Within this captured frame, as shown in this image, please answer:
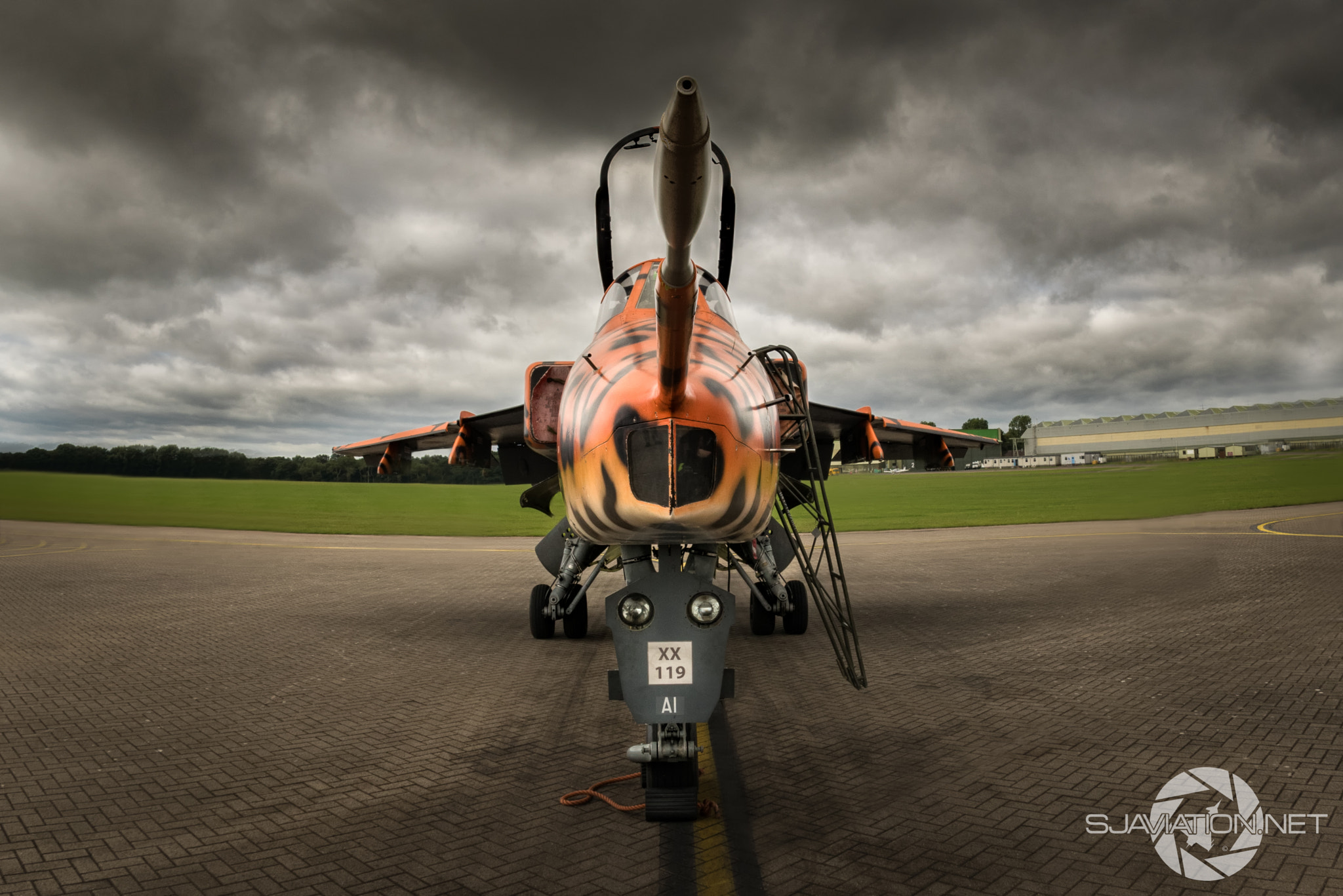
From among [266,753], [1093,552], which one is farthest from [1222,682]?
[1093,552]

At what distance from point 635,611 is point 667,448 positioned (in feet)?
3.62

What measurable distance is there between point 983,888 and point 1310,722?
422 centimetres

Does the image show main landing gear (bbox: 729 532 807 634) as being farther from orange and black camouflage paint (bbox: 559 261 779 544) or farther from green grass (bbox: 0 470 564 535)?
green grass (bbox: 0 470 564 535)

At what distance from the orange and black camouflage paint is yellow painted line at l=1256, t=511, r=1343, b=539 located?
22.8 metres

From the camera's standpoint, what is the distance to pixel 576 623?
10305mm

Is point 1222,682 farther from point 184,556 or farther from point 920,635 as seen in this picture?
point 184,556

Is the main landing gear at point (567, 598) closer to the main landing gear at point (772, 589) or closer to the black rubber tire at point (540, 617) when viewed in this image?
the black rubber tire at point (540, 617)

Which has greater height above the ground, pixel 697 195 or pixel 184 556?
pixel 697 195

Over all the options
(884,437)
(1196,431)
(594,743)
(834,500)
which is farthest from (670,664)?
(1196,431)

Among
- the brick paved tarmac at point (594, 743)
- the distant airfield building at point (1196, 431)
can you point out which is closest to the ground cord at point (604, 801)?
the brick paved tarmac at point (594, 743)

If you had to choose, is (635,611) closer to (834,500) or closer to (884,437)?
(884,437)

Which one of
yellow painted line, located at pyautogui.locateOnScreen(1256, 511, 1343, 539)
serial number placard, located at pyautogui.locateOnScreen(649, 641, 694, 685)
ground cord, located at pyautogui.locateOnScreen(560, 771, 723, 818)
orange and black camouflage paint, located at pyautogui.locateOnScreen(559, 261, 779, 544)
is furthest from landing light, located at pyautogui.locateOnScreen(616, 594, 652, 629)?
yellow painted line, located at pyautogui.locateOnScreen(1256, 511, 1343, 539)

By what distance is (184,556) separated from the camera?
69.1 feet

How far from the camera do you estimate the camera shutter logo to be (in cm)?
384
